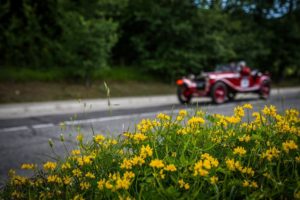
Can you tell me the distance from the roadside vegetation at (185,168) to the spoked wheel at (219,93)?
8.48 meters

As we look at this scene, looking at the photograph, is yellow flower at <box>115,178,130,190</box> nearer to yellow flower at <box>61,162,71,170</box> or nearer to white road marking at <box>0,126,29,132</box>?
yellow flower at <box>61,162,71,170</box>

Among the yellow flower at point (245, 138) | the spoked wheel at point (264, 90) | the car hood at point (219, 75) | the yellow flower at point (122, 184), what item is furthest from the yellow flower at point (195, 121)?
the spoked wheel at point (264, 90)

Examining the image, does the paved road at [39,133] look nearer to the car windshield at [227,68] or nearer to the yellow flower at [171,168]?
the yellow flower at [171,168]

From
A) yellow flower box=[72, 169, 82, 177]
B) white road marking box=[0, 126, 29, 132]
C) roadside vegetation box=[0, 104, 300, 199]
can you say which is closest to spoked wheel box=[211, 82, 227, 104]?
white road marking box=[0, 126, 29, 132]

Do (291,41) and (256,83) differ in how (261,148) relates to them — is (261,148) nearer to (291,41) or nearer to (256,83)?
(256,83)

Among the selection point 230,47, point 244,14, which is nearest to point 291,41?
point 244,14

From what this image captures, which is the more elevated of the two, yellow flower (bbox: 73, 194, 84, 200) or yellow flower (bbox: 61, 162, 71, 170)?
yellow flower (bbox: 61, 162, 71, 170)

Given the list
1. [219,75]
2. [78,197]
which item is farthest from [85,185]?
[219,75]

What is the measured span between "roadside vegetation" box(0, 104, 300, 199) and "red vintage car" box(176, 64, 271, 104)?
→ 8.58m

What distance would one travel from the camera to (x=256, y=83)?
13.3 metres

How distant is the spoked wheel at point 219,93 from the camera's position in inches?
444

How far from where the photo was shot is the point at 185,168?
2.08m

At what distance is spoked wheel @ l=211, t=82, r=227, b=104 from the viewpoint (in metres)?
11.3

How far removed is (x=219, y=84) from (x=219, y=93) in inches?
11.5
